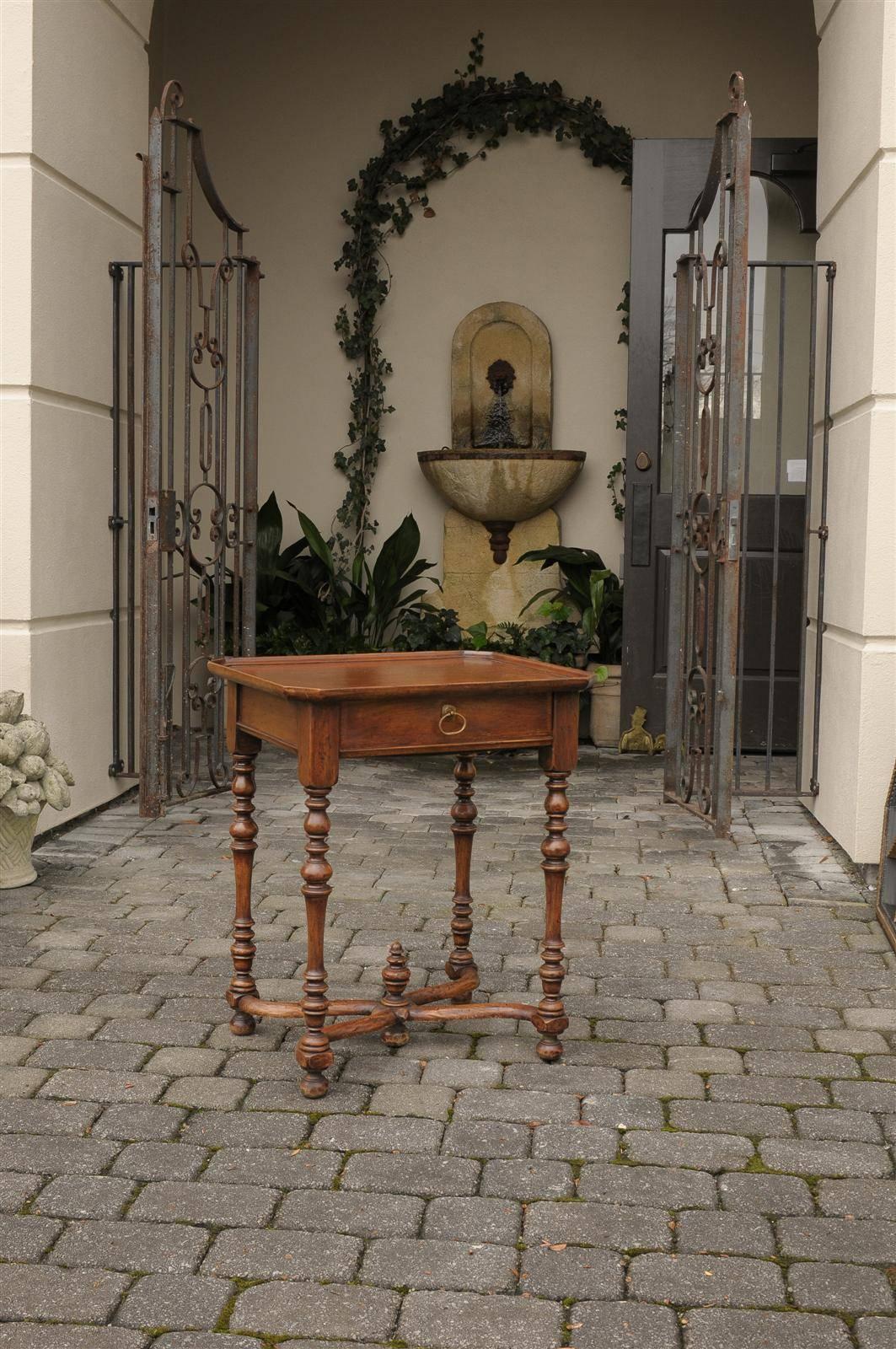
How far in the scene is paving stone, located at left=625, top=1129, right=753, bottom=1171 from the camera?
2580 mm

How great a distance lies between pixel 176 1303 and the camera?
210 centimetres

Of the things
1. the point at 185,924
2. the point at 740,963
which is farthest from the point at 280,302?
the point at 740,963

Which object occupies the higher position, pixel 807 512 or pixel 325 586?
pixel 807 512

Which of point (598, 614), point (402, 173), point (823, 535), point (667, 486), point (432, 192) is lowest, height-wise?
point (598, 614)

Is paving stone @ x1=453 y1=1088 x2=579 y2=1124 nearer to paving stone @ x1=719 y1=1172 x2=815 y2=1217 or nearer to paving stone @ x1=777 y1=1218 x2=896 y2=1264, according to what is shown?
paving stone @ x1=719 y1=1172 x2=815 y2=1217

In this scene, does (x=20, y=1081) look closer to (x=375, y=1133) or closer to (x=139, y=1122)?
(x=139, y=1122)

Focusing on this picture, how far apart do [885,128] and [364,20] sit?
461 cm

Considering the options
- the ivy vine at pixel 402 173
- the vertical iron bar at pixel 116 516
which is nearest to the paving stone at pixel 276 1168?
the vertical iron bar at pixel 116 516

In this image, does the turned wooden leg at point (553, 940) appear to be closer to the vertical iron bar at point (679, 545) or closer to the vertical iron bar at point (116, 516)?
the vertical iron bar at point (679, 545)

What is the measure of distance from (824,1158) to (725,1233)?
37 cm

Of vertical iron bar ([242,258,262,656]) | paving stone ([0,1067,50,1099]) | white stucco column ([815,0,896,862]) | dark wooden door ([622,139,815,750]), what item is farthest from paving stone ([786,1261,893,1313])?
dark wooden door ([622,139,815,750])

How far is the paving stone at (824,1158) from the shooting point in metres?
2.56

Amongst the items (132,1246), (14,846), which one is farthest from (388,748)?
(14,846)

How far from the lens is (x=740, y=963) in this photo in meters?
3.71
